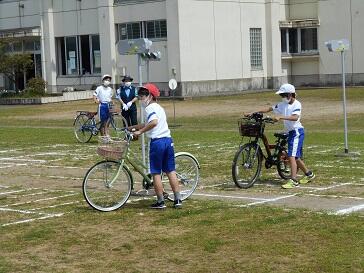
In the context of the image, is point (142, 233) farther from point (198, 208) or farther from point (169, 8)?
point (169, 8)

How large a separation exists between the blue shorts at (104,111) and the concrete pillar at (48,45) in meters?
31.8

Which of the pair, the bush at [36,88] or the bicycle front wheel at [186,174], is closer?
the bicycle front wheel at [186,174]

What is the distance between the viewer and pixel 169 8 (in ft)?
153

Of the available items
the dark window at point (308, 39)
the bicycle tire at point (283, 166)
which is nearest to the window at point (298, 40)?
the dark window at point (308, 39)

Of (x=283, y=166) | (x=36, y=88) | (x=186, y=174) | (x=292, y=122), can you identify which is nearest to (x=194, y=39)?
(x=36, y=88)

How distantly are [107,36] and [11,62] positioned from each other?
6.22 meters

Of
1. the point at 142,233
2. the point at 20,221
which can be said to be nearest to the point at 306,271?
the point at 142,233

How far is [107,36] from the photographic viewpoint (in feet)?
161

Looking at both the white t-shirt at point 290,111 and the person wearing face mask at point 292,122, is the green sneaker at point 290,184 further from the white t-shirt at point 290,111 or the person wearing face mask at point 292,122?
the white t-shirt at point 290,111

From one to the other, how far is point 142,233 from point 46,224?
1.50 metres

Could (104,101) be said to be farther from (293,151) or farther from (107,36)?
(107,36)

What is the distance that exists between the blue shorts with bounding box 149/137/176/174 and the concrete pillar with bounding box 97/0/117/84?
38.3m

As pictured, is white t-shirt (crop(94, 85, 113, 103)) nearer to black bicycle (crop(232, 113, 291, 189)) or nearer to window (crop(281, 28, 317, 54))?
black bicycle (crop(232, 113, 291, 189))

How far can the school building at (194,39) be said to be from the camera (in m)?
47.4
